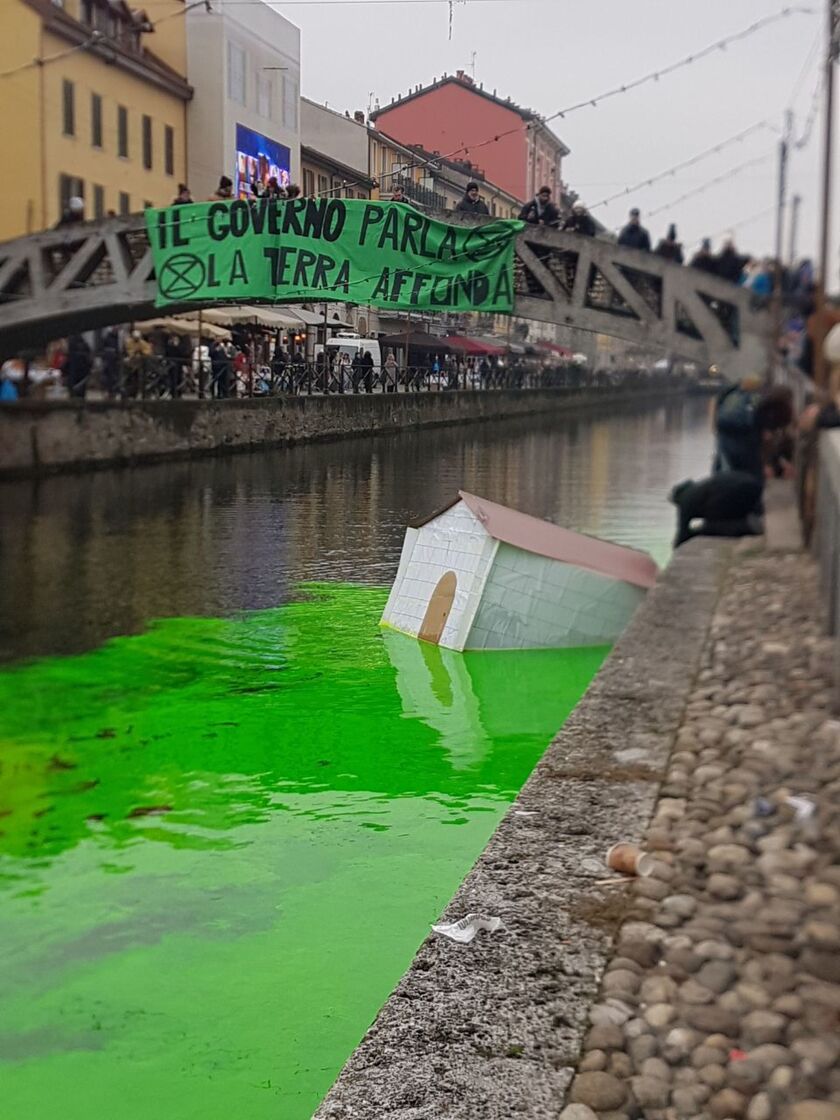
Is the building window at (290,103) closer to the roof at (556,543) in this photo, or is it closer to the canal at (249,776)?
the canal at (249,776)

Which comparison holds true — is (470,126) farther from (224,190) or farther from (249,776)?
(249,776)

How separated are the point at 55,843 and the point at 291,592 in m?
2.64

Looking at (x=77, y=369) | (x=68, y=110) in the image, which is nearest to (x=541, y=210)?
(x=68, y=110)

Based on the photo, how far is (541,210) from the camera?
5.60 meters

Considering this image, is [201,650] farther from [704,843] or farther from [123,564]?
[704,843]

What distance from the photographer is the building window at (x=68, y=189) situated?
1070cm

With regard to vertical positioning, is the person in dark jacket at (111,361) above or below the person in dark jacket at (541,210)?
below

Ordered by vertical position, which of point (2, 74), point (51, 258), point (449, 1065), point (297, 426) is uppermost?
point (2, 74)

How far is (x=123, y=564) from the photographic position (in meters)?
9.54

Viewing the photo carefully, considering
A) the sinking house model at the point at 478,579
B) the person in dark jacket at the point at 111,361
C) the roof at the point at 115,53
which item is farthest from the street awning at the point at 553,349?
the person in dark jacket at the point at 111,361

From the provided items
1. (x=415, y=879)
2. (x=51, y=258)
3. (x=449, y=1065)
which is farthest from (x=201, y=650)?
(x=51, y=258)

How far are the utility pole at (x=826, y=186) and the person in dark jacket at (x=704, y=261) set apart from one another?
658 millimetres

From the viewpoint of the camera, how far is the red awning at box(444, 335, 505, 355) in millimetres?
4727

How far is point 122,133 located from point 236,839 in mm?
4975
